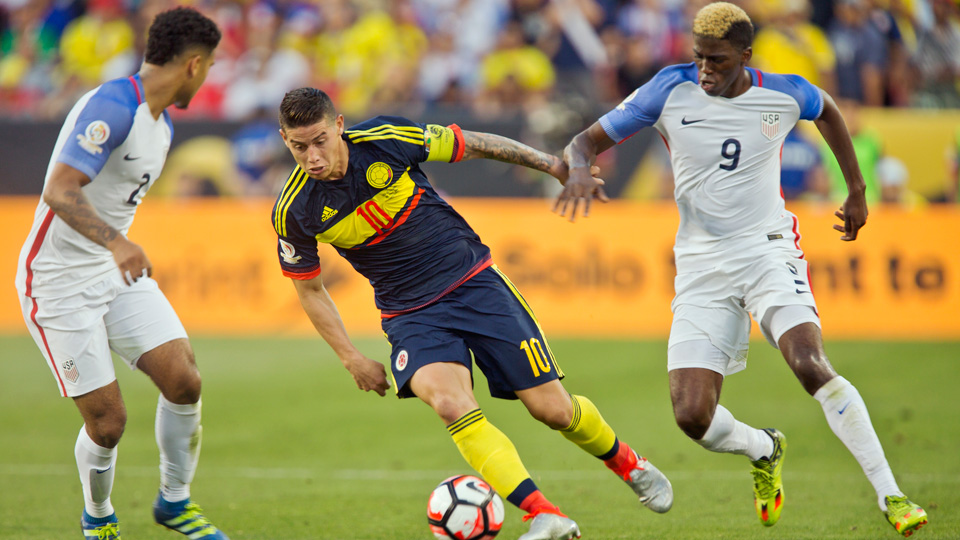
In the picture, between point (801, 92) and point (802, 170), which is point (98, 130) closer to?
point (801, 92)

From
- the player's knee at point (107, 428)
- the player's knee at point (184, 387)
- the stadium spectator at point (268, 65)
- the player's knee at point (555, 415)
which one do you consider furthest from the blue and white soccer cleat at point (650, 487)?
the stadium spectator at point (268, 65)

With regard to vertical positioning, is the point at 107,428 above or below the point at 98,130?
below

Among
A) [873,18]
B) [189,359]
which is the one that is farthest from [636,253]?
[189,359]

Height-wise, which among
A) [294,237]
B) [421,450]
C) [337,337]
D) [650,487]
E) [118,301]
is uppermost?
[294,237]

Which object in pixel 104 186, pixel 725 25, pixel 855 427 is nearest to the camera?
pixel 855 427

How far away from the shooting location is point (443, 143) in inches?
227

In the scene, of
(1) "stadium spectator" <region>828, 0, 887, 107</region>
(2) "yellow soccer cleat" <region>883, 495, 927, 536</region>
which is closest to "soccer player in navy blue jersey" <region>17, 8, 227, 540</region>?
(2) "yellow soccer cleat" <region>883, 495, 927, 536</region>

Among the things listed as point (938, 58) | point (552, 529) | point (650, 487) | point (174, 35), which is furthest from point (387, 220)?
point (938, 58)

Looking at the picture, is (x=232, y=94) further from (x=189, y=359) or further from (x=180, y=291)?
(x=189, y=359)

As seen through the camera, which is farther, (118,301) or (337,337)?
(118,301)

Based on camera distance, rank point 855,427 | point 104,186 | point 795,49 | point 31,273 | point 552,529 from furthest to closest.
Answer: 1. point 795,49
2. point 31,273
3. point 104,186
4. point 855,427
5. point 552,529

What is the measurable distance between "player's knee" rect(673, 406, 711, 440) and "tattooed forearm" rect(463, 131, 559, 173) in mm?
1556

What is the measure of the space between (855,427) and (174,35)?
4154 millimetres

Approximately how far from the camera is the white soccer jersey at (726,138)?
19.3 feet
